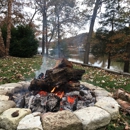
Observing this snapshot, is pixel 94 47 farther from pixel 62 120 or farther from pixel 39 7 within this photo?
pixel 62 120

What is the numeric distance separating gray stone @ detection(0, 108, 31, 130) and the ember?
0.28 metres

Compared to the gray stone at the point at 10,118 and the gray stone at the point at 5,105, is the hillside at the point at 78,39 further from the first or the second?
the gray stone at the point at 10,118

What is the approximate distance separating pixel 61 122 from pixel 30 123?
335 millimetres

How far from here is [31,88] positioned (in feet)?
8.29

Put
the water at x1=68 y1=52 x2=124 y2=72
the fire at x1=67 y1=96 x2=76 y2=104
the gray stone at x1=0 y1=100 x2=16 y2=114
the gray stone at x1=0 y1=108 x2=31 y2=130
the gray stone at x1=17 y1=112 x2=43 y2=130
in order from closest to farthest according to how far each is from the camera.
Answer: the gray stone at x1=17 y1=112 x2=43 y2=130
the gray stone at x1=0 y1=108 x2=31 y2=130
the gray stone at x1=0 y1=100 x2=16 y2=114
the fire at x1=67 y1=96 x2=76 y2=104
the water at x1=68 y1=52 x2=124 y2=72

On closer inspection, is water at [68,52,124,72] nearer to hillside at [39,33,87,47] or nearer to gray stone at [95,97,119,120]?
hillside at [39,33,87,47]

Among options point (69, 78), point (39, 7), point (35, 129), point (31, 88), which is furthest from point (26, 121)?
point (39, 7)

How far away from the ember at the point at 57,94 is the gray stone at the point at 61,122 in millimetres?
351

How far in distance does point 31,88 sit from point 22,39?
6.95 metres

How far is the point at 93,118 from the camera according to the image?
1.69m

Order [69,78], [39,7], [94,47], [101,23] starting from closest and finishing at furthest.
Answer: [69,78]
[101,23]
[94,47]
[39,7]

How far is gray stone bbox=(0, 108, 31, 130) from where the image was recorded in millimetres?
1583

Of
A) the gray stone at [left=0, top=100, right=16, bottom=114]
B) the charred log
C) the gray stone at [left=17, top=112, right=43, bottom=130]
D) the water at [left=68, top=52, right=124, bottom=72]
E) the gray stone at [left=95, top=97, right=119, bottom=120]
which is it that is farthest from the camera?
the water at [left=68, top=52, right=124, bottom=72]

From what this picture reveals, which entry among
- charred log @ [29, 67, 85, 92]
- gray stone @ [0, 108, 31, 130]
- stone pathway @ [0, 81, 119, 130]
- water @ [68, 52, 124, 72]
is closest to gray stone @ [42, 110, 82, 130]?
stone pathway @ [0, 81, 119, 130]
